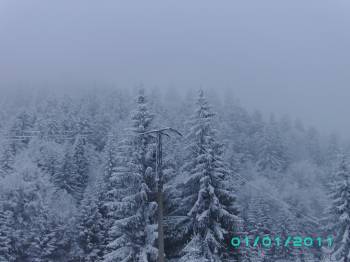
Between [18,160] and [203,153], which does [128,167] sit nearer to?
[203,153]

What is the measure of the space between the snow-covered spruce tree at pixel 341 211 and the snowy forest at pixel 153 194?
9cm

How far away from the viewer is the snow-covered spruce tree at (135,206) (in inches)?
963

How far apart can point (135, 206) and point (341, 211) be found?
17327mm

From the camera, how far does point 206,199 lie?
2517 cm

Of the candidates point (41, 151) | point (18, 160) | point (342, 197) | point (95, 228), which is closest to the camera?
point (342, 197)

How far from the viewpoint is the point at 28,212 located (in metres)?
47.1

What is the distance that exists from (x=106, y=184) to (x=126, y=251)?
22.4 m

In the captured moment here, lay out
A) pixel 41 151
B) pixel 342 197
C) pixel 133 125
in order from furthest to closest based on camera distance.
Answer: pixel 41 151 → pixel 342 197 → pixel 133 125

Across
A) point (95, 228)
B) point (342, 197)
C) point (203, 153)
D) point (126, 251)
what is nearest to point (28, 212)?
point (95, 228)
